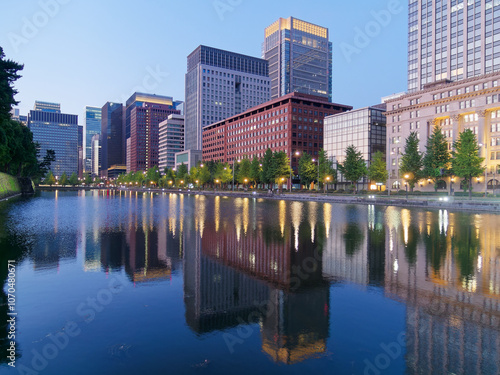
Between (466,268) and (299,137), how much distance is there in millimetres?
124273

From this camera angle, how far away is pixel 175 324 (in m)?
7.46

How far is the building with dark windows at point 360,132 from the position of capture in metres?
111

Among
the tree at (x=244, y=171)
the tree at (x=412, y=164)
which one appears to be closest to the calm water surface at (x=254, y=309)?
the tree at (x=412, y=164)

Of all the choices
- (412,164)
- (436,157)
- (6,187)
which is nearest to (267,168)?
(412,164)

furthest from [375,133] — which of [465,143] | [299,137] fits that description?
[465,143]

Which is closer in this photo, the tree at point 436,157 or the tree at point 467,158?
the tree at point 467,158

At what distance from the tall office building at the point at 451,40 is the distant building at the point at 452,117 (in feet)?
73.5

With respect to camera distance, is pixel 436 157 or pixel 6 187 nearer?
pixel 6 187

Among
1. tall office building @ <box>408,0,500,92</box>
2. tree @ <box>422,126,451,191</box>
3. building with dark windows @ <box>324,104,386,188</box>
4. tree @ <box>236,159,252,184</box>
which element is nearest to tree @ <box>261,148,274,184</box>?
tree @ <box>236,159,252,184</box>

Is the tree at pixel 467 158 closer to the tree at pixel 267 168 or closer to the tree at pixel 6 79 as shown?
the tree at pixel 267 168

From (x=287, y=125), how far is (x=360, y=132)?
30.4 metres

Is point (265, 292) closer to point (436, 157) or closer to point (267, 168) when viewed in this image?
point (436, 157)

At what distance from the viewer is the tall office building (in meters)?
105

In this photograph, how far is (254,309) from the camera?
845 cm
